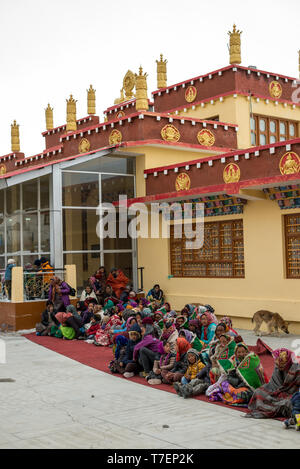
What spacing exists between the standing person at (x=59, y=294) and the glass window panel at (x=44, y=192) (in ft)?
8.92

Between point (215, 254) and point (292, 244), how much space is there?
2.41 meters

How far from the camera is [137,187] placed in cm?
1700

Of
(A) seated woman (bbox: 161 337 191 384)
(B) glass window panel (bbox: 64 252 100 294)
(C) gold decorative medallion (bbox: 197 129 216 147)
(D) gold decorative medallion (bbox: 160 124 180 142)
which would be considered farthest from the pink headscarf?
(C) gold decorative medallion (bbox: 197 129 216 147)

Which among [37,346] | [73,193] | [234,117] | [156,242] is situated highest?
[234,117]

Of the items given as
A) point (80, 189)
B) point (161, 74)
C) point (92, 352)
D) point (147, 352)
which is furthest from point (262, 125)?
point (147, 352)

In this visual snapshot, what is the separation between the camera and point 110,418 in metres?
7.08

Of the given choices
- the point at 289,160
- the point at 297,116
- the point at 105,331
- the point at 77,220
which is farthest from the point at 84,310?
the point at 297,116

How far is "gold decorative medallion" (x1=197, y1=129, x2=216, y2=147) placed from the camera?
1759 cm

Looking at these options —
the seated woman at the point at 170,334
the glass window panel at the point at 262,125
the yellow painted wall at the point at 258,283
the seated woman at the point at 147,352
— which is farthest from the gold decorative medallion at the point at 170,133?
the seated woman at the point at 147,352

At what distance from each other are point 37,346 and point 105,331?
152cm

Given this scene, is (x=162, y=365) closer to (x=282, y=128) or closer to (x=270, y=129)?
(x=270, y=129)

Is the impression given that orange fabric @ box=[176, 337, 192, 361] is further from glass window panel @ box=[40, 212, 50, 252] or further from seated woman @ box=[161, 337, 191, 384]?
glass window panel @ box=[40, 212, 50, 252]
